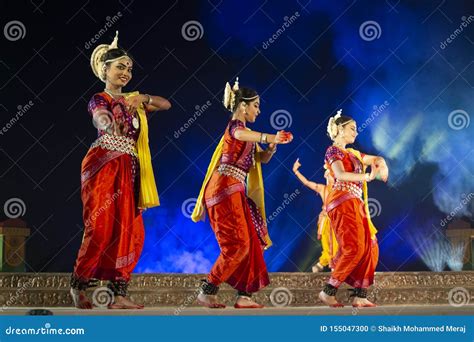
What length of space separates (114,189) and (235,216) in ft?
2.62

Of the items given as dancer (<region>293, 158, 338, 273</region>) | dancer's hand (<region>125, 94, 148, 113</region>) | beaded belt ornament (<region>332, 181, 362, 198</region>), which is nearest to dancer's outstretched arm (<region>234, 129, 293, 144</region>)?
dancer's hand (<region>125, 94, 148, 113</region>)

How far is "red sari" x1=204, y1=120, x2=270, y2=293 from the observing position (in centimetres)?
482

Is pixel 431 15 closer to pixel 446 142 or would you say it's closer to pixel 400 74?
pixel 400 74

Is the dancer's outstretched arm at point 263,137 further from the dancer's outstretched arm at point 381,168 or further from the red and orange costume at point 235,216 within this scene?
A: the dancer's outstretched arm at point 381,168

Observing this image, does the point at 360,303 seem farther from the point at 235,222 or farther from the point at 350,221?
the point at 235,222

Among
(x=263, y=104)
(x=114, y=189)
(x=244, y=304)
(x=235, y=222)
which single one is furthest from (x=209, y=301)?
(x=263, y=104)

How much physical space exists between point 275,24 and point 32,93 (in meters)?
2.31

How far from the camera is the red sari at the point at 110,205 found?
4555 mm

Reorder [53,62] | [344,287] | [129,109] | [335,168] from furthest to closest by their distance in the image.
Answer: [53,62], [344,287], [335,168], [129,109]

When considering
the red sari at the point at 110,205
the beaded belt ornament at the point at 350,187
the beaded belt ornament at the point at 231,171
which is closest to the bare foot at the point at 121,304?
the red sari at the point at 110,205

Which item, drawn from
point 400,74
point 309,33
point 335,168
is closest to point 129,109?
point 335,168

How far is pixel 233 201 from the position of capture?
491 cm

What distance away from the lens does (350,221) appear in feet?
17.5

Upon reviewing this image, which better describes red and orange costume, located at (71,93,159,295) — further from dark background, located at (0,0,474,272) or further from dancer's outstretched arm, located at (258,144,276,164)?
dark background, located at (0,0,474,272)
